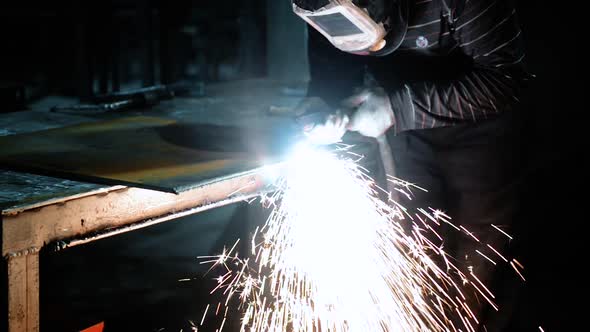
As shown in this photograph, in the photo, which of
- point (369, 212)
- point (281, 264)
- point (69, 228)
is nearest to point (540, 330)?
point (369, 212)

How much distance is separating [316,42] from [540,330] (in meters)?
1.59

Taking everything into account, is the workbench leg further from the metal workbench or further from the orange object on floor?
the orange object on floor

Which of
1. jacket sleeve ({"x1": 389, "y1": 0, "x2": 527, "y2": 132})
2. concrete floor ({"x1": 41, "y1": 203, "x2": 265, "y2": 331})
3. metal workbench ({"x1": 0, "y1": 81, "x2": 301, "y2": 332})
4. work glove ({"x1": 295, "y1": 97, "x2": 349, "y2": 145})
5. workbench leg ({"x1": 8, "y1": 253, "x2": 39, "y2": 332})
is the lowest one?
concrete floor ({"x1": 41, "y1": 203, "x2": 265, "y2": 331})

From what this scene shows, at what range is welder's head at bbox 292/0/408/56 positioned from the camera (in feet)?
5.54

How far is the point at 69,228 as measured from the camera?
1.38m

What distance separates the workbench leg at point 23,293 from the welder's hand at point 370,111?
3.39 ft

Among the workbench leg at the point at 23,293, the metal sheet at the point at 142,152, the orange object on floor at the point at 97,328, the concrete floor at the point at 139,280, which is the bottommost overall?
the concrete floor at the point at 139,280

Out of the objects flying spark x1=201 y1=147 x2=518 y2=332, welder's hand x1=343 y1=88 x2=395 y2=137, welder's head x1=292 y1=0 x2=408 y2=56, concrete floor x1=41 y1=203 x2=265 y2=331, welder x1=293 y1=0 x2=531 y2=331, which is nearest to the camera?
welder's head x1=292 y1=0 x2=408 y2=56

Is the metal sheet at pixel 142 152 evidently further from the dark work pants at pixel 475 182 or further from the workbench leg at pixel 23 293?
the dark work pants at pixel 475 182

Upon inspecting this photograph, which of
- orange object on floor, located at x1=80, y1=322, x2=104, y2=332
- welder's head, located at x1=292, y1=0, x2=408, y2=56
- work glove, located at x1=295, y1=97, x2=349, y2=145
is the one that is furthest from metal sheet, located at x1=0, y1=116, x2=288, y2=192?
orange object on floor, located at x1=80, y1=322, x2=104, y2=332

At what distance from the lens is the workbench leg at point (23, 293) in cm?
130

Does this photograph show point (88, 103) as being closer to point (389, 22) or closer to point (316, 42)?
point (316, 42)

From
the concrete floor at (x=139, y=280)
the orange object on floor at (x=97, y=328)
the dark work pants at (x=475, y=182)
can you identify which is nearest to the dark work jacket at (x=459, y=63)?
the dark work pants at (x=475, y=182)

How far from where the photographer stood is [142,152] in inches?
72.4
